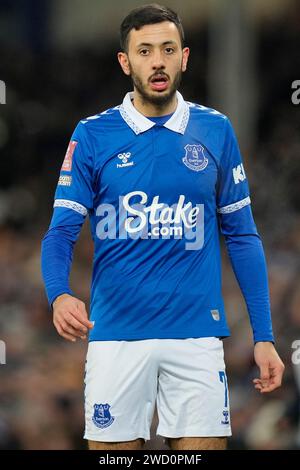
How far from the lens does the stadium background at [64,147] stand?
9.11 metres

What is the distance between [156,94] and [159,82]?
0.07 metres

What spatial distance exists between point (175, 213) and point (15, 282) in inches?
220

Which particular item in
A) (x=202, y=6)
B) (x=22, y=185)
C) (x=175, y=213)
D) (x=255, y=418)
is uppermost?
(x=202, y=6)

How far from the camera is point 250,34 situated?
37.0 ft

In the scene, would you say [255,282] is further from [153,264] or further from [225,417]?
[225,417]

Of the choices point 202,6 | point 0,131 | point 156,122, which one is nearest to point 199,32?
point 202,6

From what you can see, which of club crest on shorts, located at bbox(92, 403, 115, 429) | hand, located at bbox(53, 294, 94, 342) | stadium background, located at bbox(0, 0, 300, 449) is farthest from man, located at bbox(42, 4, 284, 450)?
stadium background, located at bbox(0, 0, 300, 449)

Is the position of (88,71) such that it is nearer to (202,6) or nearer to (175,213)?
(202,6)

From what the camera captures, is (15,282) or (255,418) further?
(15,282)

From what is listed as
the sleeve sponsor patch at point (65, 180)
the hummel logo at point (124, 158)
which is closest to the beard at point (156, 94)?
the hummel logo at point (124, 158)

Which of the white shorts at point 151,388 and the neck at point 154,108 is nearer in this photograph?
the white shorts at point 151,388

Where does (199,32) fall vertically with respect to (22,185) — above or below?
above

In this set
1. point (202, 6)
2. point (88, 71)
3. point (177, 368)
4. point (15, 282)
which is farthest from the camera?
point (88, 71)

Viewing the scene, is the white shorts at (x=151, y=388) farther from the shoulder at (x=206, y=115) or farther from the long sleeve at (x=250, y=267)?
the shoulder at (x=206, y=115)
